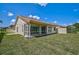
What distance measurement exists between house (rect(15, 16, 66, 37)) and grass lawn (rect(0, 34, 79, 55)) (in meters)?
0.07

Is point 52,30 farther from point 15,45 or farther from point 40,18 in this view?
point 15,45

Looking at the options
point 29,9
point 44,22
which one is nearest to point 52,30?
point 44,22

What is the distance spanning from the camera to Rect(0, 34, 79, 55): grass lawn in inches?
164

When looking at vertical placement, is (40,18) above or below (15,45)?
above

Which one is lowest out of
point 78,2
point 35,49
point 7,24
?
point 35,49

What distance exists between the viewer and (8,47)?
13.8ft

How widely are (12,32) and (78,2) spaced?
961 millimetres

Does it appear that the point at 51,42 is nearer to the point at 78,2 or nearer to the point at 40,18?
the point at 40,18

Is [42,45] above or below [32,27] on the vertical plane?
below

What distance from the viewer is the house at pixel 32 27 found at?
13.9 feet

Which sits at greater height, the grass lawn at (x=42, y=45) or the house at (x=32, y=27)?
the house at (x=32, y=27)

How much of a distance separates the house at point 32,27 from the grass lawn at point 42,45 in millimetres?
67

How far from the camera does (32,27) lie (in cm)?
424

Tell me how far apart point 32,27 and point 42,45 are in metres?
0.28
